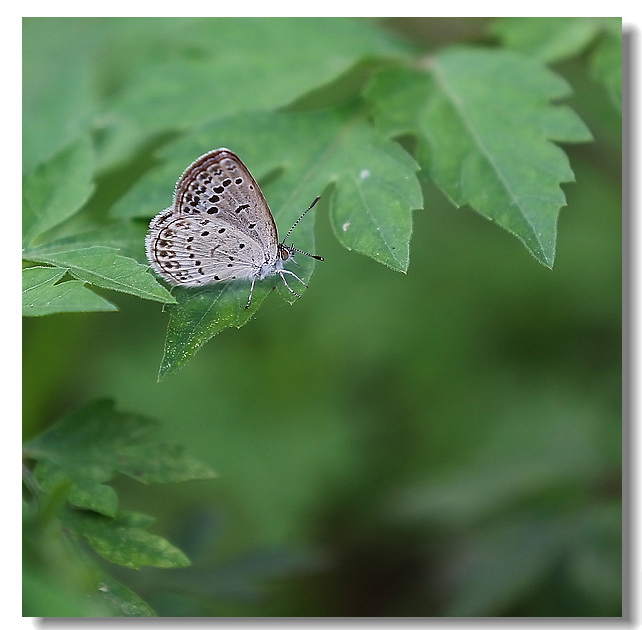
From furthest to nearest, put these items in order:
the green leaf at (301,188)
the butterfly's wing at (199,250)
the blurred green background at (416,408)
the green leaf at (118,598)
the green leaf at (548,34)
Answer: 1. the blurred green background at (416,408)
2. the green leaf at (548,34)
3. the butterfly's wing at (199,250)
4. the green leaf at (301,188)
5. the green leaf at (118,598)

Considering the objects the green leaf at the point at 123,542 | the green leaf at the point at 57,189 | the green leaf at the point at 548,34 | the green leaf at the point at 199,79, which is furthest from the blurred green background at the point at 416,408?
the green leaf at the point at 123,542

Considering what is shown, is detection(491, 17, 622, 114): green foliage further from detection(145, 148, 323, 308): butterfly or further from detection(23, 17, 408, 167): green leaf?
detection(145, 148, 323, 308): butterfly

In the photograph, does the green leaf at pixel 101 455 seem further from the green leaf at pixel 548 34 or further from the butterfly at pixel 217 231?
the green leaf at pixel 548 34

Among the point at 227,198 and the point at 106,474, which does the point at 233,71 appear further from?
the point at 106,474

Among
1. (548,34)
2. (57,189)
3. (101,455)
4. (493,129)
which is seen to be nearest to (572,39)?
(548,34)

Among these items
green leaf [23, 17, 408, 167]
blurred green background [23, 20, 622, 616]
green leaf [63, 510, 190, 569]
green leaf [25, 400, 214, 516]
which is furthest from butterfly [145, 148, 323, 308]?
blurred green background [23, 20, 622, 616]
